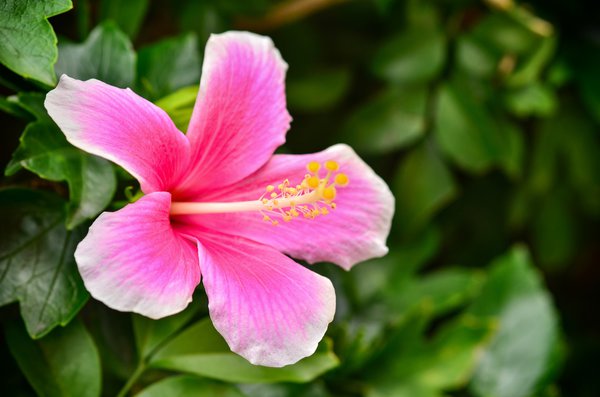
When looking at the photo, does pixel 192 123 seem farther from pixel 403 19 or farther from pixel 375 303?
pixel 403 19

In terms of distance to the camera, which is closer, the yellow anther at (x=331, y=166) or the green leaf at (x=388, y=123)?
the yellow anther at (x=331, y=166)

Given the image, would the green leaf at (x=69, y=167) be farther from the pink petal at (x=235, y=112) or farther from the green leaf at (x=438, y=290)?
the green leaf at (x=438, y=290)

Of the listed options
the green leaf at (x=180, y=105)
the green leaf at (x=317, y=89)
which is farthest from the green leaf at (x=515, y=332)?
the green leaf at (x=180, y=105)

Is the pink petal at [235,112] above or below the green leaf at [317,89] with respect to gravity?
above

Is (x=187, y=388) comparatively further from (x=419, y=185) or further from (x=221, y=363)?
(x=419, y=185)

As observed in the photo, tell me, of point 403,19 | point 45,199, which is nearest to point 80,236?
point 45,199

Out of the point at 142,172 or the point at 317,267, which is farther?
the point at 317,267

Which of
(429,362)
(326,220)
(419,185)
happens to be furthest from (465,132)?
(326,220)
